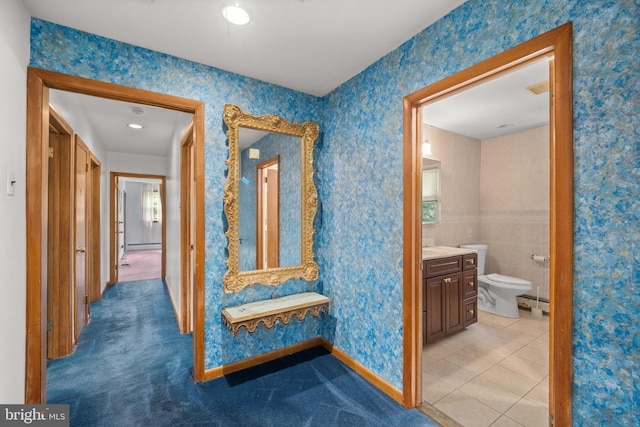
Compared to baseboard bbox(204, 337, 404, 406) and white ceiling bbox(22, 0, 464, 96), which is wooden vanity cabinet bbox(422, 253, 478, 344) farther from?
white ceiling bbox(22, 0, 464, 96)

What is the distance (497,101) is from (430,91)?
64.4 inches

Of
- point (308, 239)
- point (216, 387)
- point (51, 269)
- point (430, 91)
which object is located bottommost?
point (216, 387)

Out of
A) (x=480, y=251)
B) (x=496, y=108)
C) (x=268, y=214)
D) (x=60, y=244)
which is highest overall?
(x=496, y=108)

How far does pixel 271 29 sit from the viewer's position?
183 centimetres

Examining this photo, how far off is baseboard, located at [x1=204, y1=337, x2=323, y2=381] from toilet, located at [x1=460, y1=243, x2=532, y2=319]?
2.35 meters

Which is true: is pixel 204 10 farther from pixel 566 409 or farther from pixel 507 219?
pixel 507 219

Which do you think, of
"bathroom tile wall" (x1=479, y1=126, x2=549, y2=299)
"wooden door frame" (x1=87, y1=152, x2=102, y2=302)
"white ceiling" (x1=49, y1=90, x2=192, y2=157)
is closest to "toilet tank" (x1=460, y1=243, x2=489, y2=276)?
"bathroom tile wall" (x1=479, y1=126, x2=549, y2=299)

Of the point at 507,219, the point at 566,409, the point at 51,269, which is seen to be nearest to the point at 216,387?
the point at 51,269

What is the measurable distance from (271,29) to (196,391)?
100 inches

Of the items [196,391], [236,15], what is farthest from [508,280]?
[236,15]

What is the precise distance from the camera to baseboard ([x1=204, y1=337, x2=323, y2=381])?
2.32 meters

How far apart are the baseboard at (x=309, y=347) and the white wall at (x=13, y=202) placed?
45.4 inches

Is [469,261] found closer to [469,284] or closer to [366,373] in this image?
[469,284]

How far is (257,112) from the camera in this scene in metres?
2.51
